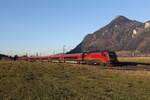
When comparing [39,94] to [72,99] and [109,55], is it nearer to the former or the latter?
[72,99]

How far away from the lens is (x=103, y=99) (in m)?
14.1

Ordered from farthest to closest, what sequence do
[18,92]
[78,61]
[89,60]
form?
[78,61] → [89,60] → [18,92]

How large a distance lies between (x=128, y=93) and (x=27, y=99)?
7575mm

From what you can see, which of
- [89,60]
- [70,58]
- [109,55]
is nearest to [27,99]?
[109,55]

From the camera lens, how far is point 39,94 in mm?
15430

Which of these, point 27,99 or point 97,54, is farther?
point 97,54

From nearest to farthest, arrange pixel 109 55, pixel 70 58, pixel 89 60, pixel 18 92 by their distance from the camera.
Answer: pixel 18 92 < pixel 109 55 < pixel 89 60 < pixel 70 58

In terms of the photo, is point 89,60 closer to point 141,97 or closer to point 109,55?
point 109,55

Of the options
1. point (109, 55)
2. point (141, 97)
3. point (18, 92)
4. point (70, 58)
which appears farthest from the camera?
point (70, 58)

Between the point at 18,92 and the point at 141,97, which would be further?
the point at 18,92

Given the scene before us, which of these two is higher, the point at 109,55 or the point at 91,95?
the point at 109,55

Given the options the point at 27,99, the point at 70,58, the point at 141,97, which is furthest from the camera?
Result: the point at 70,58

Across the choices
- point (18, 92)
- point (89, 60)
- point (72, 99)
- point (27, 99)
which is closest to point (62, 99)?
point (72, 99)

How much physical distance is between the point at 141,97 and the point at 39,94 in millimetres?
7184
